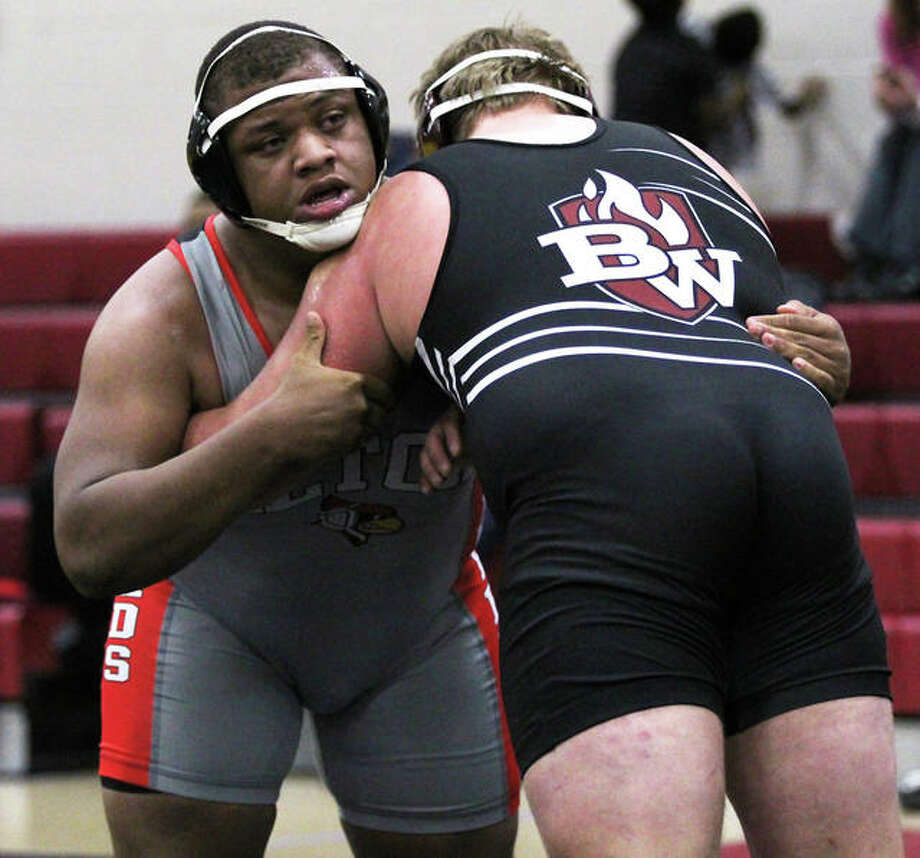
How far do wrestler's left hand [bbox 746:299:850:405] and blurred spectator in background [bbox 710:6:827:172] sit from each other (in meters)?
4.08

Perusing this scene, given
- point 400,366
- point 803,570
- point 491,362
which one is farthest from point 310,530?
point 803,570

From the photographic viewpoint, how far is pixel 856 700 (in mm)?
2041

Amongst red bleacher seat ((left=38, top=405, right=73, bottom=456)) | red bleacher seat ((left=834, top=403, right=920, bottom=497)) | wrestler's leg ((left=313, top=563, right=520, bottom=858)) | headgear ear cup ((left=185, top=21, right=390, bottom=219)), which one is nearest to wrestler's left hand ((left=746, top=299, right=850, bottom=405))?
headgear ear cup ((left=185, top=21, right=390, bottom=219))

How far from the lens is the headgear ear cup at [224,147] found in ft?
7.77

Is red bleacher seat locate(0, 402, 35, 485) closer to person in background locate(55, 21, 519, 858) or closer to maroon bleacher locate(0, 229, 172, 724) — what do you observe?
maroon bleacher locate(0, 229, 172, 724)

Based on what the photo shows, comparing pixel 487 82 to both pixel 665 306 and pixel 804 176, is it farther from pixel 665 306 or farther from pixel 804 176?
pixel 804 176

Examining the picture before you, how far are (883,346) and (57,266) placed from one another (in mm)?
2983

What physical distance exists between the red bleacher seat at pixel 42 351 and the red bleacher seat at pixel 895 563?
2734 mm

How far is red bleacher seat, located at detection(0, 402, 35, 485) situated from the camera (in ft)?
19.8

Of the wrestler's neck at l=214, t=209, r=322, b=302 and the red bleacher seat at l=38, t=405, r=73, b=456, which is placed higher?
the wrestler's neck at l=214, t=209, r=322, b=302

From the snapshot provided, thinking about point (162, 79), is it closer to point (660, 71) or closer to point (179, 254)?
point (660, 71)

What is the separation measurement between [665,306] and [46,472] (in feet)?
11.1

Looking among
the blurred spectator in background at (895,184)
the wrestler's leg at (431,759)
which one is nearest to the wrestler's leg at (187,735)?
the wrestler's leg at (431,759)

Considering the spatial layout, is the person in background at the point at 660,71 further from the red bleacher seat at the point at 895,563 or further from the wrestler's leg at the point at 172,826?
the wrestler's leg at the point at 172,826
